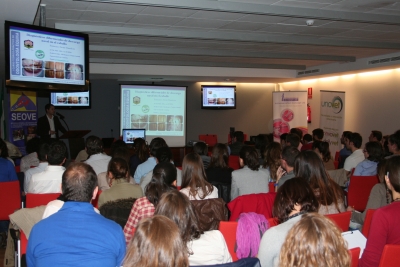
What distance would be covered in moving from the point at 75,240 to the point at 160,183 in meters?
1.22

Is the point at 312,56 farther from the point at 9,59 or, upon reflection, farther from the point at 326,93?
the point at 9,59

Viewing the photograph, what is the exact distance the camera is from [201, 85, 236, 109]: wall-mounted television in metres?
14.9

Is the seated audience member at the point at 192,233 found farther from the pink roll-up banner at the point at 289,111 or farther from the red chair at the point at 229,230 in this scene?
the pink roll-up banner at the point at 289,111

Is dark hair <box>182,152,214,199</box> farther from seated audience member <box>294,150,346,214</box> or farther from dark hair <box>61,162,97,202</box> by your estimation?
dark hair <box>61,162,97,202</box>

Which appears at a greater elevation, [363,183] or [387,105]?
[387,105]

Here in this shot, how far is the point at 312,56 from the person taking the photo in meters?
9.85

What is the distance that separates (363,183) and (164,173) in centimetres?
324

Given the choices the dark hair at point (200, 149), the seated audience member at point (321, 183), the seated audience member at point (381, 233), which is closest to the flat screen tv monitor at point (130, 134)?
the dark hair at point (200, 149)

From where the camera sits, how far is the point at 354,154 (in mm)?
6488

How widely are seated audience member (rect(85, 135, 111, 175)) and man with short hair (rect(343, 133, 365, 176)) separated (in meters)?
3.50

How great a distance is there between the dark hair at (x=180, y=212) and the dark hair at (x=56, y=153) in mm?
2233

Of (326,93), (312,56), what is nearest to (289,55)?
(312,56)

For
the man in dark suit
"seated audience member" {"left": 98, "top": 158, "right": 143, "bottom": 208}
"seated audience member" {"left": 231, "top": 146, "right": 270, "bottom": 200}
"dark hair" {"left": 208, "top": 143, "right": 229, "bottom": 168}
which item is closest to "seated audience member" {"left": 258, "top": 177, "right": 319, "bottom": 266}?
"seated audience member" {"left": 98, "top": 158, "right": 143, "bottom": 208}

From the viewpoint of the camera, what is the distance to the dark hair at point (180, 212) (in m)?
2.16
